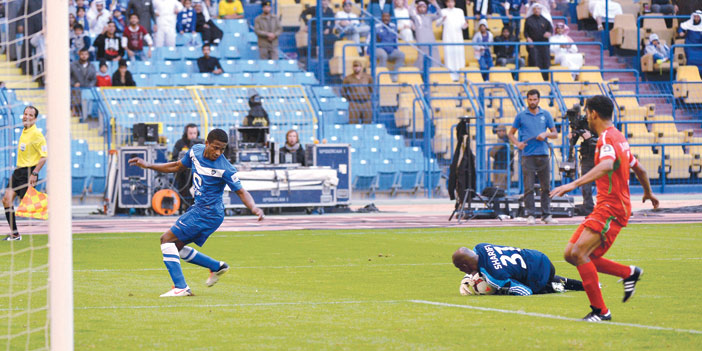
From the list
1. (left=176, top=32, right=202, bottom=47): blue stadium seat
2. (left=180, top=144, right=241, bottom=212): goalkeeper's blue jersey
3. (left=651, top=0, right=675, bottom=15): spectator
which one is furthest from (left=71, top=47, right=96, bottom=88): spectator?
(left=651, top=0, right=675, bottom=15): spectator

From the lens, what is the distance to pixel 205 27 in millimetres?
31484

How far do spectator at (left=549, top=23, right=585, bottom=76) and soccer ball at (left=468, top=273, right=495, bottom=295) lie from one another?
24335mm

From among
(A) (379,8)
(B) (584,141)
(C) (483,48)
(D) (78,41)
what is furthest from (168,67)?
(B) (584,141)

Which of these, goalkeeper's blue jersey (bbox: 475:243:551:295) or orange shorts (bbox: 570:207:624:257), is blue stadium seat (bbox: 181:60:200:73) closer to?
goalkeeper's blue jersey (bbox: 475:243:551:295)

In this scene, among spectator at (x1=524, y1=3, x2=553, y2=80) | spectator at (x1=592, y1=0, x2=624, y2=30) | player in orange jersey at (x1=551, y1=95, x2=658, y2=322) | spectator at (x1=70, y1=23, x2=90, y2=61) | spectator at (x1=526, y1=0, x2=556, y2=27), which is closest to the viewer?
player in orange jersey at (x1=551, y1=95, x2=658, y2=322)

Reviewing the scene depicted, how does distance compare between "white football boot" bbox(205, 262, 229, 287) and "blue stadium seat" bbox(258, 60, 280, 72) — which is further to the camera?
"blue stadium seat" bbox(258, 60, 280, 72)

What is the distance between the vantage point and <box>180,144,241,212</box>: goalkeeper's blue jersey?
11469mm

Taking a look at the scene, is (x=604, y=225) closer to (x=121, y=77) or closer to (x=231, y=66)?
(x=121, y=77)

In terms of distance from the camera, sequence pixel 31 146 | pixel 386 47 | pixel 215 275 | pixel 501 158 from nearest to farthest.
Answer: pixel 215 275 < pixel 31 146 < pixel 501 158 < pixel 386 47

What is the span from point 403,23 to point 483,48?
8.01 ft

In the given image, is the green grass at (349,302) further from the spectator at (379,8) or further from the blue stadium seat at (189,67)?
the spectator at (379,8)

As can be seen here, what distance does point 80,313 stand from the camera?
9.71m

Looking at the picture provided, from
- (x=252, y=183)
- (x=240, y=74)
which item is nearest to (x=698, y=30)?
(x=240, y=74)

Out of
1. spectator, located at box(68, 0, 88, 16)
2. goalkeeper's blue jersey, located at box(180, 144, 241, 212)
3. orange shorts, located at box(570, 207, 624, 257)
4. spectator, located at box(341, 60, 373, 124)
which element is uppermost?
spectator, located at box(68, 0, 88, 16)
